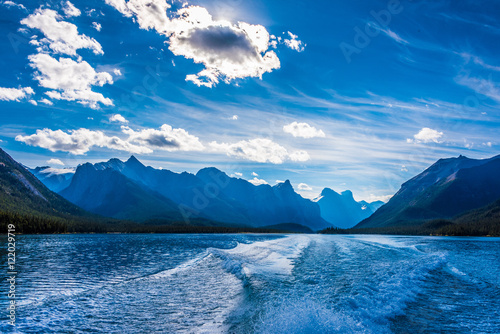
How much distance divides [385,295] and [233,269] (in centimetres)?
2151

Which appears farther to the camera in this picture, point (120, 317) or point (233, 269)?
point (233, 269)

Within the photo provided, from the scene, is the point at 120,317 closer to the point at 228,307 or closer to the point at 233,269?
the point at 228,307

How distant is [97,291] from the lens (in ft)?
89.5

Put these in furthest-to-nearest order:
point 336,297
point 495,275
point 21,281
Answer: point 495,275 → point 21,281 → point 336,297

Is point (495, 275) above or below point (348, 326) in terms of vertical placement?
below

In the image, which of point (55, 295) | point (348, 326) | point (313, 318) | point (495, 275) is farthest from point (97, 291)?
point (495, 275)

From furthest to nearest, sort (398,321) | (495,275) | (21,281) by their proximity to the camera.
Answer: (495,275), (21,281), (398,321)

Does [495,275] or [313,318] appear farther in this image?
[495,275]

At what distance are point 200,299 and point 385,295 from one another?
16.6m

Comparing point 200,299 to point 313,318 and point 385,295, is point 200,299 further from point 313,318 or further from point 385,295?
point 385,295

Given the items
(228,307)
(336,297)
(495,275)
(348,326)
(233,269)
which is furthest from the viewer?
(233,269)

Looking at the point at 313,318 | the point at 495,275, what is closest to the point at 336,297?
the point at 313,318

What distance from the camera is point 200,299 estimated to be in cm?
2458

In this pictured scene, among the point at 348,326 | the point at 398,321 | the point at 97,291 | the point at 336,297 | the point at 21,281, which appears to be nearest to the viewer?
the point at 348,326
